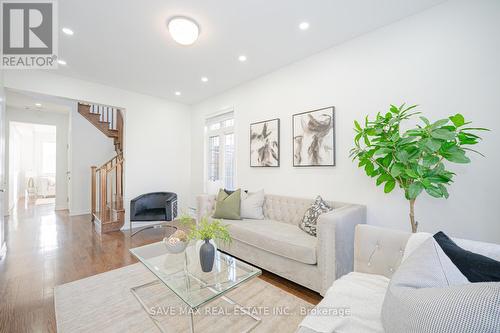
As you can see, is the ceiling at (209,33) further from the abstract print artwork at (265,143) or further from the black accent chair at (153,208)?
the black accent chair at (153,208)

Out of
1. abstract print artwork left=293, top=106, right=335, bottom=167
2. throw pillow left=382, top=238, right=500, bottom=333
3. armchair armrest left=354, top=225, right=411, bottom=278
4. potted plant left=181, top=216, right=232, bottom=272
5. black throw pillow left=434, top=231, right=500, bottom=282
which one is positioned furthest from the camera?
abstract print artwork left=293, top=106, right=335, bottom=167

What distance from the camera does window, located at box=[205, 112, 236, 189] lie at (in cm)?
445

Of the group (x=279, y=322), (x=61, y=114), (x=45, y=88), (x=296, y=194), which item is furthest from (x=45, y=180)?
(x=279, y=322)

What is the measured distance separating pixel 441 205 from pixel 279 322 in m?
1.89

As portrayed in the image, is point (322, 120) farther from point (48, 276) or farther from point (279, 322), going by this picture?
point (48, 276)

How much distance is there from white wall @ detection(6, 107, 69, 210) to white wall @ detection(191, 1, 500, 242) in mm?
6551

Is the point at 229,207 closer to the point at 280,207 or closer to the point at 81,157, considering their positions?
the point at 280,207

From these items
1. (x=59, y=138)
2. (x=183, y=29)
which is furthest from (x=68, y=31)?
(x=59, y=138)

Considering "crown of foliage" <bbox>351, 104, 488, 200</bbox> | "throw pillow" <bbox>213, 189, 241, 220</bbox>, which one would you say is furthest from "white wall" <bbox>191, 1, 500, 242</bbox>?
"throw pillow" <bbox>213, 189, 241, 220</bbox>

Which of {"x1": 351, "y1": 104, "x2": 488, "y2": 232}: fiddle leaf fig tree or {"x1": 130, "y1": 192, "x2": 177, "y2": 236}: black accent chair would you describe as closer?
{"x1": 351, "y1": 104, "x2": 488, "y2": 232}: fiddle leaf fig tree

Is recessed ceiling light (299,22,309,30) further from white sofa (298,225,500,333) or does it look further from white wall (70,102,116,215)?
white wall (70,102,116,215)

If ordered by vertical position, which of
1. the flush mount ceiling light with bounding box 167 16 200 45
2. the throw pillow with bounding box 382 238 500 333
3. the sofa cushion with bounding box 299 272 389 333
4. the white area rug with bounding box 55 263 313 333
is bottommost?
the white area rug with bounding box 55 263 313 333

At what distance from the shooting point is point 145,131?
471 cm

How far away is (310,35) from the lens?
8.57 ft
